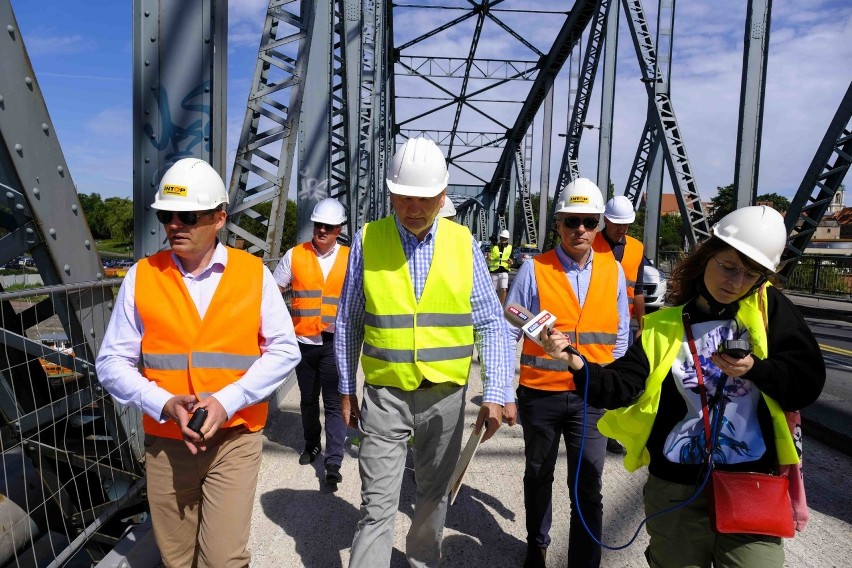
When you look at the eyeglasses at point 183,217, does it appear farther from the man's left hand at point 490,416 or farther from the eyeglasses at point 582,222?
the eyeglasses at point 582,222

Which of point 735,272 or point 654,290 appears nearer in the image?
point 735,272

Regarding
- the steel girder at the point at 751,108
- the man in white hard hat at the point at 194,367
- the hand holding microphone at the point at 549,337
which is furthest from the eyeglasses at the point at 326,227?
the steel girder at the point at 751,108

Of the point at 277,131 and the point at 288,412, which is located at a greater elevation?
the point at 277,131

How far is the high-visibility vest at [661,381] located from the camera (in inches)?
85.8

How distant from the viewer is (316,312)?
16.6ft

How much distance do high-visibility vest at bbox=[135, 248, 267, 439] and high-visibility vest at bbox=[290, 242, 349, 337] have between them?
2.36 metres

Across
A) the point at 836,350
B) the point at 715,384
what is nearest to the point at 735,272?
the point at 715,384

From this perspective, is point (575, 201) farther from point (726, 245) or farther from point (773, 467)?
point (773, 467)

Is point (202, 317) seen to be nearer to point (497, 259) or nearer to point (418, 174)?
point (418, 174)

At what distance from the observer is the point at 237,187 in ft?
16.7

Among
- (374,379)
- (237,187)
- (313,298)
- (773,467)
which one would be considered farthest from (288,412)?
(773,467)

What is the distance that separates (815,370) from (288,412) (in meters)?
5.18

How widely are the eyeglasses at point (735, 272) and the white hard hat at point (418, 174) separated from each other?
1210mm

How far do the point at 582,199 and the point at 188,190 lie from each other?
2.08 m
